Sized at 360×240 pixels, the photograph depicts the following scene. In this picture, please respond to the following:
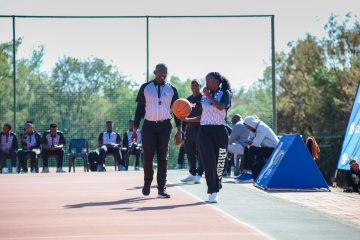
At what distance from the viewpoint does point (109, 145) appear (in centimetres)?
2803

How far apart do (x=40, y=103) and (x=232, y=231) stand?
18.5 m

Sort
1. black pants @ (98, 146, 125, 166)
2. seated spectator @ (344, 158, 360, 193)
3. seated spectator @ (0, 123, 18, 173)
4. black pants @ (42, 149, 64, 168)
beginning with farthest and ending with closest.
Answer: black pants @ (98, 146, 125, 166) → black pants @ (42, 149, 64, 168) → seated spectator @ (0, 123, 18, 173) → seated spectator @ (344, 158, 360, 193)

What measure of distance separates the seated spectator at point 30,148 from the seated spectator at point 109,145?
6.12 ft

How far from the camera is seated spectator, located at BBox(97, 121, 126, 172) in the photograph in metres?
27.9

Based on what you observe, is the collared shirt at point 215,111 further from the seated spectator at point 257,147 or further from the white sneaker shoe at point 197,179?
the seated spectator at point 257,147

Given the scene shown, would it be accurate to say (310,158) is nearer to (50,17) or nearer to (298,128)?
(50,17)

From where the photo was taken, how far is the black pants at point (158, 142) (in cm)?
1482

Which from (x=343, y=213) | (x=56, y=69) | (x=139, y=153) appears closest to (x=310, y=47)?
(x=56, y=69)

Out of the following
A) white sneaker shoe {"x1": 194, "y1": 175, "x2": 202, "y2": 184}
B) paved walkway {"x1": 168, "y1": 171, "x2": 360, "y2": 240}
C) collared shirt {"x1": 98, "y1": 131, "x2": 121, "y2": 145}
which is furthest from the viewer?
collared shirt {"x1": 98, "y1": 131, "x2": 121, "y2": 145}

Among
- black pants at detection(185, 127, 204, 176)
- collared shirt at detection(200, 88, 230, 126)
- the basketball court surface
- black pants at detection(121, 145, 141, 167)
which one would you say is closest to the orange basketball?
collared shirt at detection(200, 88, 230, 126)

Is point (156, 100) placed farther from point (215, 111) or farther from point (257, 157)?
point (257, 157)

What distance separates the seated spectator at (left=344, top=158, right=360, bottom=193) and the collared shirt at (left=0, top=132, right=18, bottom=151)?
10.9m

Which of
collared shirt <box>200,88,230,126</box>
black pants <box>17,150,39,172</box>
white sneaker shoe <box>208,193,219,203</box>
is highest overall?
collared shirt <box>200,88,230,126</box>

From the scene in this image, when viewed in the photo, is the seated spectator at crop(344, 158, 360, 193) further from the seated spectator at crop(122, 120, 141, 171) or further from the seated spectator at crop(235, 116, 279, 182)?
the seated spectator at crop(122, 120, 141, 171)
